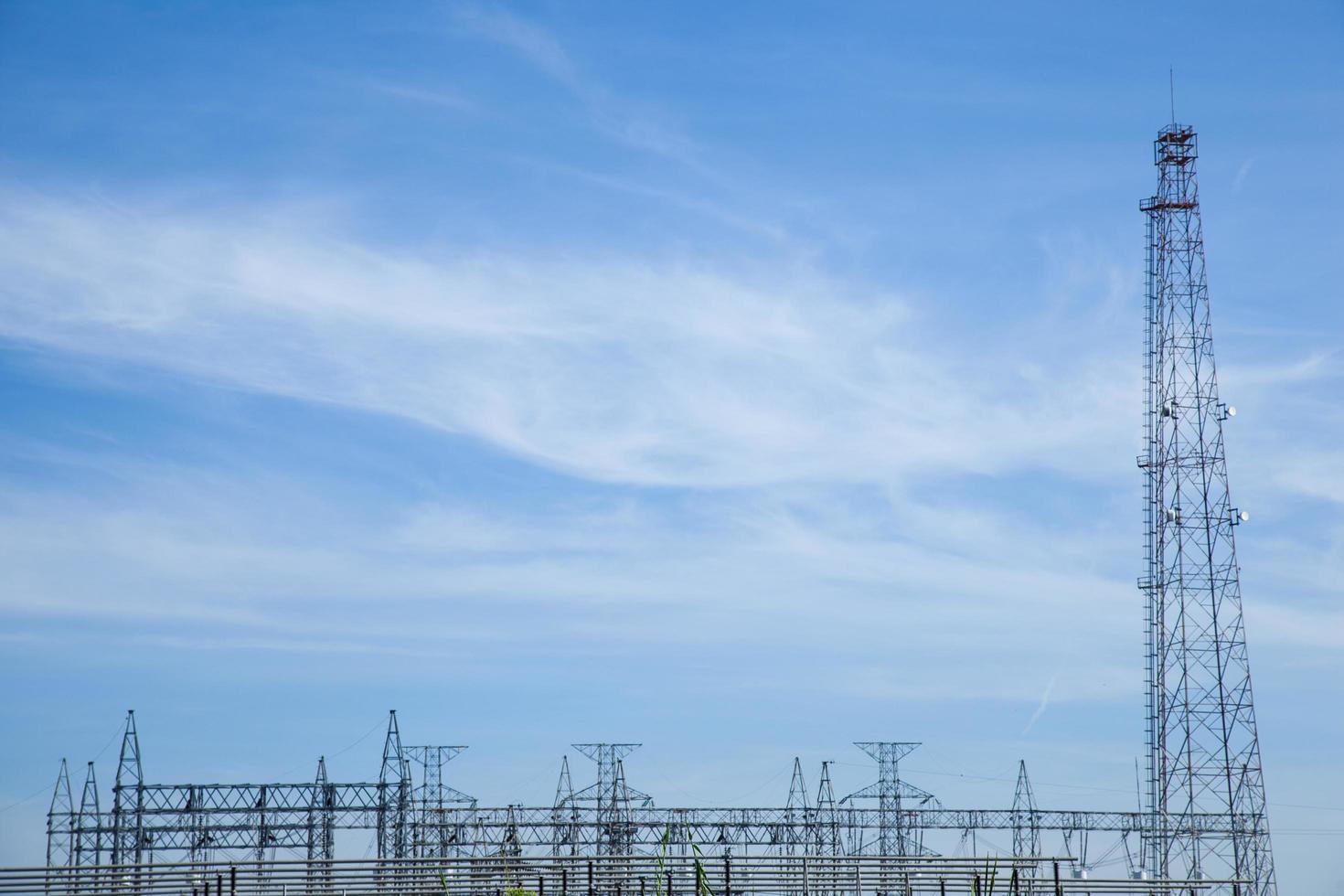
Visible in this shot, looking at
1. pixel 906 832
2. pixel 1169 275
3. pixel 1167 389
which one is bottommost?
pixel 906 832

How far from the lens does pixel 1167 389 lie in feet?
172

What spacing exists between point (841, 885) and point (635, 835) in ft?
216

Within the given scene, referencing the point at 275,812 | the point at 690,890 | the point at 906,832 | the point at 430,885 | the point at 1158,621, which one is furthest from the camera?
the point at 906,832

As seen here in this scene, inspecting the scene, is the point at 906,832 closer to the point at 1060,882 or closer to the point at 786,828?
the point at 786,828

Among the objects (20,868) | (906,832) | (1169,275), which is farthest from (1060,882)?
(906,832)

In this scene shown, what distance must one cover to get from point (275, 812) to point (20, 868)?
2275 inches

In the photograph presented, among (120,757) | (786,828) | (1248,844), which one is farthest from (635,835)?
(1248,844)

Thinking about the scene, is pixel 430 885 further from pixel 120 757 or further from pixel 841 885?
pixel 120 757

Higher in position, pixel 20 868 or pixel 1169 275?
pixel 1169 275

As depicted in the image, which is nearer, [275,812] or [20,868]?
[20,868]

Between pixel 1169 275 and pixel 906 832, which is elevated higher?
pixel 1169 275

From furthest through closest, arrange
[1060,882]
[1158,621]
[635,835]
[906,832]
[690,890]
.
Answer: [906,832] < [635,835] < [1158,621] < [1060,882] < [690,890]

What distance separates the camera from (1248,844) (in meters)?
52.3

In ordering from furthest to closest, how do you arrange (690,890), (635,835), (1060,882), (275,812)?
(635,835) < (275,812) < (1060,882) < (690,890)
